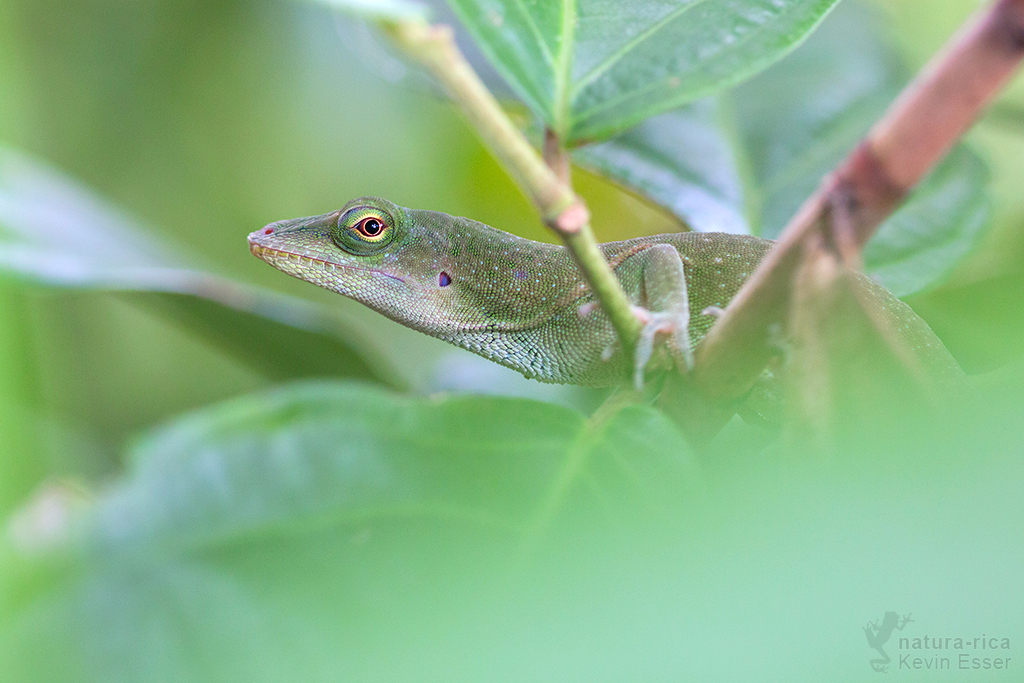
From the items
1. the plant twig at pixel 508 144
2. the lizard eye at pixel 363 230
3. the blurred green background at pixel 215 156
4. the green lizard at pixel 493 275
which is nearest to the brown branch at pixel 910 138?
the plant twig at pixel 508 144

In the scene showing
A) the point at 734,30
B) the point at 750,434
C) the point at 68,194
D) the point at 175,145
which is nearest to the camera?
the point at 734,30

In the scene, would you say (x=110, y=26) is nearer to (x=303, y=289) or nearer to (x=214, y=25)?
(x=214, y=25)

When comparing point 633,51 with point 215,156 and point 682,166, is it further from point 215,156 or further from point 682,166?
point 215,156

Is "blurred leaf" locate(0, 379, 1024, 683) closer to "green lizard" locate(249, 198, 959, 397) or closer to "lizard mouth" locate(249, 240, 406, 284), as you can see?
"green lizard" locate(249, 198, 959, 397)

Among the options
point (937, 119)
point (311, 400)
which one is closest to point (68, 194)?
point (311, 400)

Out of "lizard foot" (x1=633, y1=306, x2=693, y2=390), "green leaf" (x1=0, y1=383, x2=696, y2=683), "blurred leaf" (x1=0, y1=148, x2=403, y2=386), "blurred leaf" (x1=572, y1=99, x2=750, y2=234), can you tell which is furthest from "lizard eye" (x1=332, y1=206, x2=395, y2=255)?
"green leaf" (x1=0, y1=383, x2=696, y2=683)

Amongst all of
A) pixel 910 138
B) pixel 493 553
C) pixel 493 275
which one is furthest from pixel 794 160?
pixel 493 553
